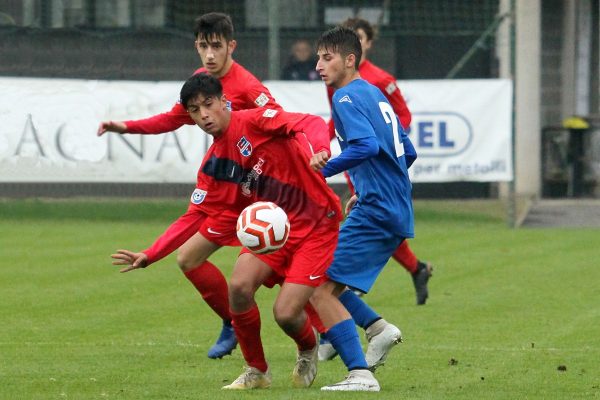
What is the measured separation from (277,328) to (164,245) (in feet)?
7.00

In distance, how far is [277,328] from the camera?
9.16m

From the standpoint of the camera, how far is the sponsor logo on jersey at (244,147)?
6832 mm

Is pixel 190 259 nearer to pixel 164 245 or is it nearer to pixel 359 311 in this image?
pixel 164 245

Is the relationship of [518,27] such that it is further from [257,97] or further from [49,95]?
[257,97]

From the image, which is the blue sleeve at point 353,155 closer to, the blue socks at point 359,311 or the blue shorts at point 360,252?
the blue shorts at point 360,252

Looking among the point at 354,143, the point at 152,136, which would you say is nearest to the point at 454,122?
the point at 152,136

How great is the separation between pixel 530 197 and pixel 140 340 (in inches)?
463

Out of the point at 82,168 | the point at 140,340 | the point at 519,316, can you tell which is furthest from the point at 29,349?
the point at 82,168

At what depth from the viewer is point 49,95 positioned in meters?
16.8

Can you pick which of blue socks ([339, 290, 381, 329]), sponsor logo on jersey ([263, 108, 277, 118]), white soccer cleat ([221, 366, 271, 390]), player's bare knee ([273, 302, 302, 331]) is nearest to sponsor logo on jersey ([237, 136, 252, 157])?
sponsor logo on jersey ([263, 108, 277, 118])

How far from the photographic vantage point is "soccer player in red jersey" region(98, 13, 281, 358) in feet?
25.3

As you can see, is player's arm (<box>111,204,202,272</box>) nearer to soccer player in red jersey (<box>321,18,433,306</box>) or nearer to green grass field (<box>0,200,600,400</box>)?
green grass field (<box>0,200,600,400</box>)

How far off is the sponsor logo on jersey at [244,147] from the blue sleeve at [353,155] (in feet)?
1.94

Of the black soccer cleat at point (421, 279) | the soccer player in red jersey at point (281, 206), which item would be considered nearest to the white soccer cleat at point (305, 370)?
the soccer player in red jersey at point (281, 206)
